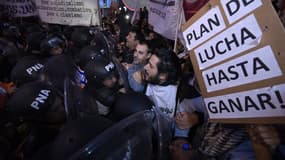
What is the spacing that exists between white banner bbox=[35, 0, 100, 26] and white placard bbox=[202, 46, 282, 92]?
99.0 inches

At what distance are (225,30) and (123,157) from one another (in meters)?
0.84

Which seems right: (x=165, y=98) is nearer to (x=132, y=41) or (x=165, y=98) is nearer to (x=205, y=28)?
(x=205, y=28)

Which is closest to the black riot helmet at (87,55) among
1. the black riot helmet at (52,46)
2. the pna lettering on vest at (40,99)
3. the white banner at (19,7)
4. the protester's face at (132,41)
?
the black riot helmet at (52,46)

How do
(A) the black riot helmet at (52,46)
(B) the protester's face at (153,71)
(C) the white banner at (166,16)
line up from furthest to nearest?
(A) the black riot helmet at (52,46) → (C) the white banner at (166,16) → (B) the protester's face at (153,71)

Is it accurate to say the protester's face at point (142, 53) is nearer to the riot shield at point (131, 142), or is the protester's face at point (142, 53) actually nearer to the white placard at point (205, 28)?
the white placard at point (205, 28)

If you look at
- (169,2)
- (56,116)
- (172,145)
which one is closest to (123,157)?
(172,145)

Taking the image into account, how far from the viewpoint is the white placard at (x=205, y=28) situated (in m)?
1.28

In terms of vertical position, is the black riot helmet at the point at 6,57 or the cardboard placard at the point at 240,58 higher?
the black riot helmet at the point at 6,57

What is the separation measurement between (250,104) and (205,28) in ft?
1.62

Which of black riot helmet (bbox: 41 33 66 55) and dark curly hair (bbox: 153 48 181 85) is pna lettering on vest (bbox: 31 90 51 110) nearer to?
dark curly hair (bbox: 153 48 181 85)

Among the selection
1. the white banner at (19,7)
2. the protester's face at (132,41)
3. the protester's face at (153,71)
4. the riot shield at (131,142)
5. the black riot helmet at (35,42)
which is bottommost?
the riot shield at (131,142)

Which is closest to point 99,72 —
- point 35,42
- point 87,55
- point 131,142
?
point 87,55

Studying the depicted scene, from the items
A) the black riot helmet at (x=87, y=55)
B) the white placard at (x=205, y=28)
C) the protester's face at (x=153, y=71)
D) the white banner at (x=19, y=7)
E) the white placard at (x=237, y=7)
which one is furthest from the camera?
the white banner at (x=19, y=7)

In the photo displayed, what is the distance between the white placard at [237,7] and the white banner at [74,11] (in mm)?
2546
